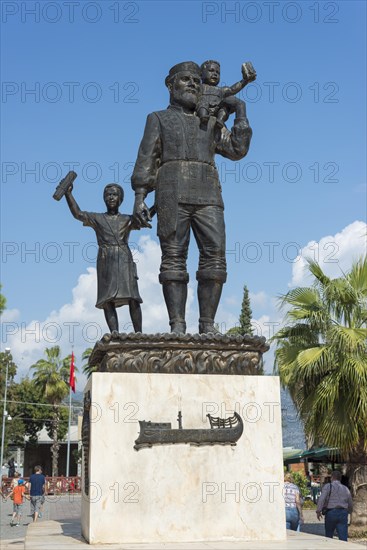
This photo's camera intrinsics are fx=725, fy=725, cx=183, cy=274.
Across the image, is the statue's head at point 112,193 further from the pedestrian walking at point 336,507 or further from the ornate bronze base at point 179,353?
the pedestrian walking at point 336,507

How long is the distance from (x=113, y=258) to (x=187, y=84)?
6.40 feet

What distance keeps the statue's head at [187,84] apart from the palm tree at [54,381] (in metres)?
38.7

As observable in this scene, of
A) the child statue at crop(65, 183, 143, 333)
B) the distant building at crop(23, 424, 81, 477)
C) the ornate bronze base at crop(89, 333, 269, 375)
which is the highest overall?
the child statue at crop(65, 183, 143, 333)

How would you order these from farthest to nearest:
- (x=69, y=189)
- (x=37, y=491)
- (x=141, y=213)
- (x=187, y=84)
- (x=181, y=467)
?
(x=37, y=491) < (x=69, y=189) < (x=187, y=84) < (x=141, y=213) < (x=181, y=467)

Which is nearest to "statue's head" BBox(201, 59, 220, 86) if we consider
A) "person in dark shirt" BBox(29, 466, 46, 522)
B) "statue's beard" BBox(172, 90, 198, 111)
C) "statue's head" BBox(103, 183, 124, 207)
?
"statue's beard" BBox(172, 90, 198, 111)

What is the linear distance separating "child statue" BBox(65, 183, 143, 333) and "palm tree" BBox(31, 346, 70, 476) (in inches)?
1492

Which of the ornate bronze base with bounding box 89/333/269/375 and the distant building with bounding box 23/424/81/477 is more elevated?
the ornate bronze base with bounding box 89/333/269/375

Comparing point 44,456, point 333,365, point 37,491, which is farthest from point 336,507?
point 44,456

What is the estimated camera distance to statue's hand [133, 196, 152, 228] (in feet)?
23.9

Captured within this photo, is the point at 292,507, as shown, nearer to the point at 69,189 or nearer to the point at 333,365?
the point at 333,365

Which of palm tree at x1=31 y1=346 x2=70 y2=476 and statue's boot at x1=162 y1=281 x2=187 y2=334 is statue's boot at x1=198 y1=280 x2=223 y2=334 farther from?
palm tree at x1=31 y1=346 x2=70 y2=476

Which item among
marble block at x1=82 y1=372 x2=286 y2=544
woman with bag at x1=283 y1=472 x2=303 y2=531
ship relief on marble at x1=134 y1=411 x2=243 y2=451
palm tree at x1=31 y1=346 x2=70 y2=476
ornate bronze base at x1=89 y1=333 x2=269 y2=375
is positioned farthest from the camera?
palm tree at x1=31 y1=346 x2=70 y2=476

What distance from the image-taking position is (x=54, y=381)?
44750mm

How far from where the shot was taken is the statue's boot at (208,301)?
7.08 metres
